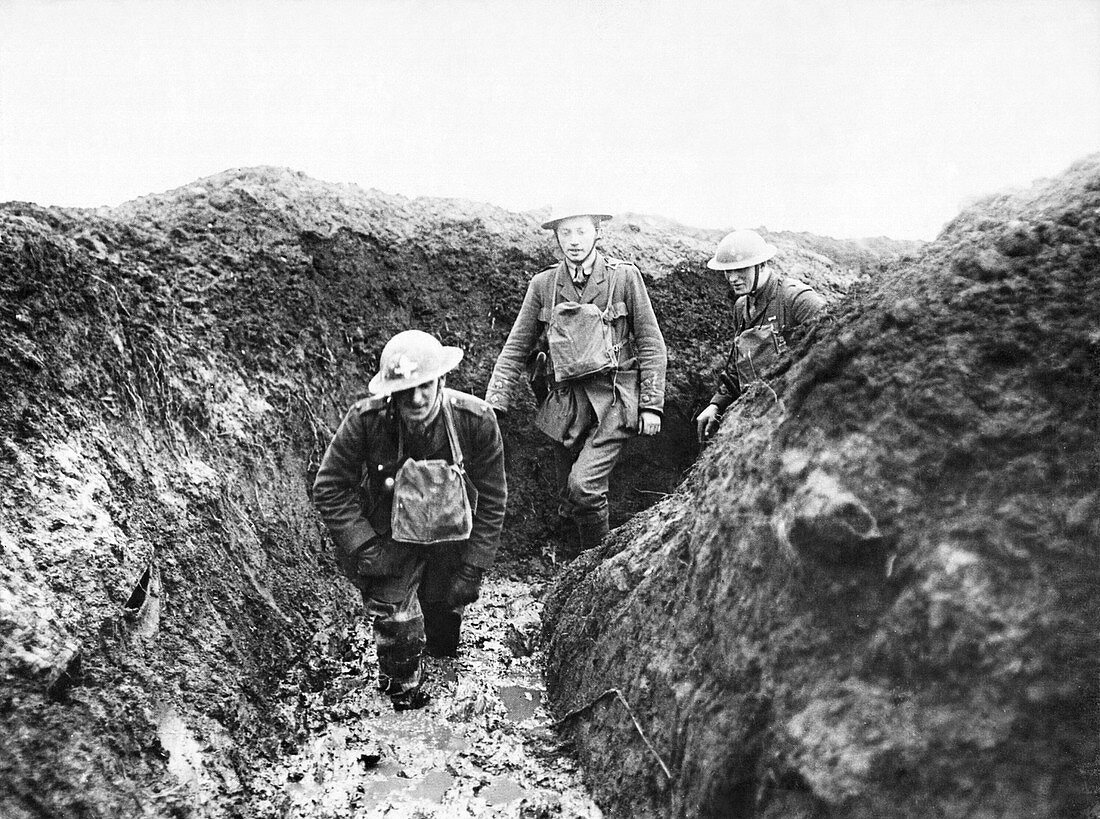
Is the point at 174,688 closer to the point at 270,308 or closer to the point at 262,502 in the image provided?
the point at 262,502

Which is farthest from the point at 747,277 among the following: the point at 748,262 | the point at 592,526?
the point at 592,526

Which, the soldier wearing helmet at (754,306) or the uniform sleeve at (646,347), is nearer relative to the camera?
the soldier wearing helmet at (754,306)

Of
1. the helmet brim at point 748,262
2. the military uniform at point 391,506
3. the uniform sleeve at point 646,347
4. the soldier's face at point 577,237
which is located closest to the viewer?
the military uniform at point 391,506

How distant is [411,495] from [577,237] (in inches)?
92.1

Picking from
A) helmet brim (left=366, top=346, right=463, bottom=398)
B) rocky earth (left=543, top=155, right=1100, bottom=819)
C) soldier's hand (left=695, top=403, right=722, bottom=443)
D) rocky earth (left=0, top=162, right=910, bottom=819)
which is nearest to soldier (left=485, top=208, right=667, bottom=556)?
soldier's hand (left=695, top=403, right=722, bottom=443)

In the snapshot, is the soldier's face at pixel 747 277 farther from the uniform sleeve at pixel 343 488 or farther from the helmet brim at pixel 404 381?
the uniform sleeve at pixel 343 488

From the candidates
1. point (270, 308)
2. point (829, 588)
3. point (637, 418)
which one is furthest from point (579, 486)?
point (829, 588)

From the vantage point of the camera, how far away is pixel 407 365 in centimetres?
430

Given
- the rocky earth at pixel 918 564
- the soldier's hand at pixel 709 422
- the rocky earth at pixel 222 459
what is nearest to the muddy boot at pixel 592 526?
the rocky earth at pixel 222 459

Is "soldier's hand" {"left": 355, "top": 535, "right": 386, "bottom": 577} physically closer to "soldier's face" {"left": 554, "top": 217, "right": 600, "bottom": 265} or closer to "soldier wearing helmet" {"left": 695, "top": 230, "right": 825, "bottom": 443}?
"soldier wearing helmet" {"left": 695, "top": 230, "right": 825, "bottom": 443}

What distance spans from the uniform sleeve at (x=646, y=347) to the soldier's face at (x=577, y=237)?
1.22ft

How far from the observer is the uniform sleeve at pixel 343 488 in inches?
177

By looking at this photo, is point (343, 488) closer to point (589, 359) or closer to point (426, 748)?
point (426, 748)

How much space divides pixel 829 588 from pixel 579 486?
3.25m
